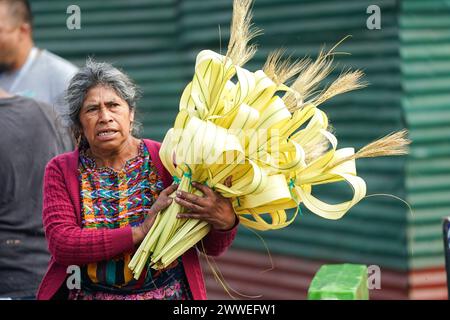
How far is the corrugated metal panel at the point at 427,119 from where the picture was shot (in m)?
4.96

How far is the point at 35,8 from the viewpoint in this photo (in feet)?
20.7

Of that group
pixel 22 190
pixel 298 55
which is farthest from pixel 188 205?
pixel 298 55

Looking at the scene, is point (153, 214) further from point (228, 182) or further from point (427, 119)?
point (427, 119)

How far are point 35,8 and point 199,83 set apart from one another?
393 cm

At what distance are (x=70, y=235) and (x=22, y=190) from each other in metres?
0.94

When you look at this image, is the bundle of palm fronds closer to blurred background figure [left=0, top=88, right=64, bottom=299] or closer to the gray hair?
the gray hair

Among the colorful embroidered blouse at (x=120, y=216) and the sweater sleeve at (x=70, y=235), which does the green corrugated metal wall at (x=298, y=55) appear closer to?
the colorful embroidered blouse at (x=120, y=216)

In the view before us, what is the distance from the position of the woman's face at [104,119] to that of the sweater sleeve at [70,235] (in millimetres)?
189

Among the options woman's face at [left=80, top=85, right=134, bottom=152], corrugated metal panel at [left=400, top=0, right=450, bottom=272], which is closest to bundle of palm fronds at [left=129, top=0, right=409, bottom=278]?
woman's face at [left=80, top=85, right=134, bottom=152]

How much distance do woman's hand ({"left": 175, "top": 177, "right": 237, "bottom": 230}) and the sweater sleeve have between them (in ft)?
0.70

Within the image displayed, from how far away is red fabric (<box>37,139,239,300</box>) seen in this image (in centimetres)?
273
